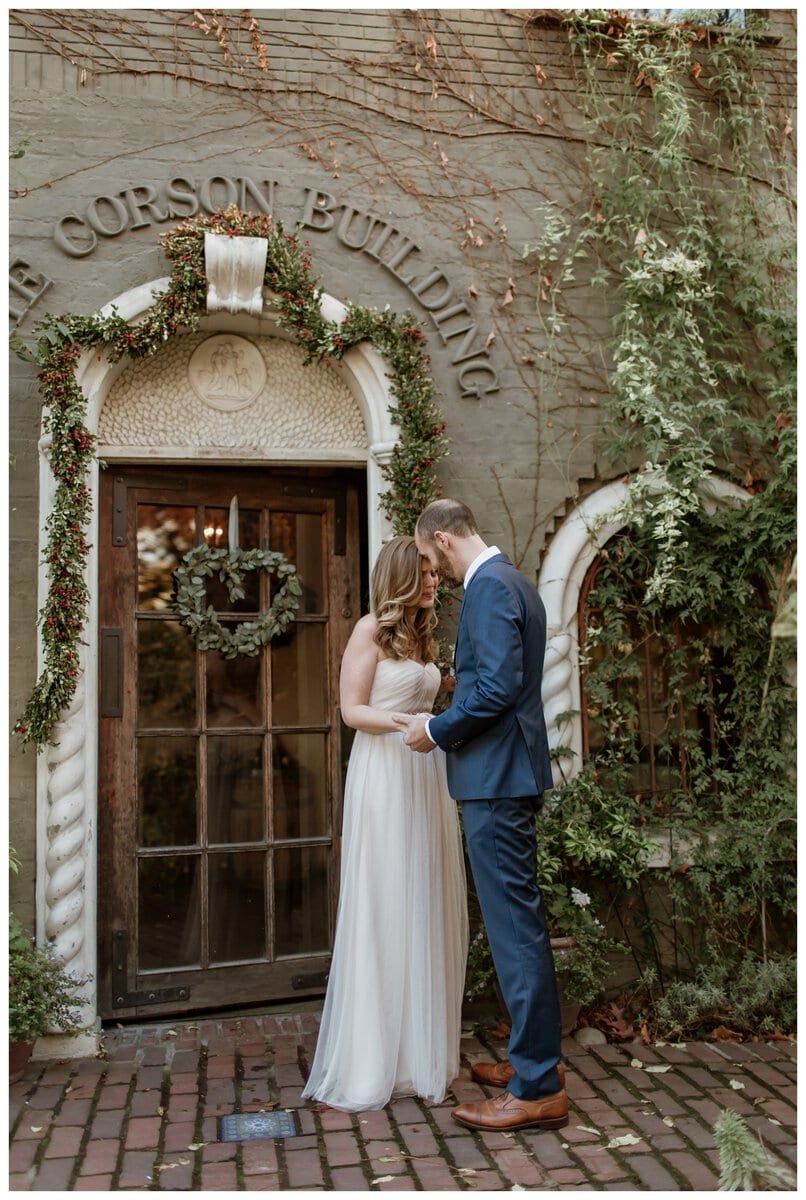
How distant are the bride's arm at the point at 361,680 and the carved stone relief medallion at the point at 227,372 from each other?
5.49ft

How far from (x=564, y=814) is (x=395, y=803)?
46.9 inches

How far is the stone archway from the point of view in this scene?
14.8 ft

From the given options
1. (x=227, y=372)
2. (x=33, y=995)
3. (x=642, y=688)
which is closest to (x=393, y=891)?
(x=33, y=995)

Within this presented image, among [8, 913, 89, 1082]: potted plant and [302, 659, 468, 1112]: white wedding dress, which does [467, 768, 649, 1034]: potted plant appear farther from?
[8, 913, 89, 1082]: potted plant

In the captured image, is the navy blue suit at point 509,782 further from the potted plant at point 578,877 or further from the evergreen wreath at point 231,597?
the evergreen wreath at point 231,597

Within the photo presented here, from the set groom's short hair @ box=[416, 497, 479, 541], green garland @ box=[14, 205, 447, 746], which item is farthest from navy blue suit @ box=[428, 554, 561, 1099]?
green garland @ box=[14, 205, 447, 746]

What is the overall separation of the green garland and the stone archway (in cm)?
7

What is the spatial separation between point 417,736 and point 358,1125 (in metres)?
1.41

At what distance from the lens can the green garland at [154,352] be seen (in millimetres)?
4508

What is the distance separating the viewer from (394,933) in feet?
12.9

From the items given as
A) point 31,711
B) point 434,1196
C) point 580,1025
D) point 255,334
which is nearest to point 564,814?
point 580,1025

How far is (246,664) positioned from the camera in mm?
5148

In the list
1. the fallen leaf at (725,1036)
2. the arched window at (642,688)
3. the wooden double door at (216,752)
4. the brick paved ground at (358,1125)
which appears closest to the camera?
the brick paved ground at (358,1125)

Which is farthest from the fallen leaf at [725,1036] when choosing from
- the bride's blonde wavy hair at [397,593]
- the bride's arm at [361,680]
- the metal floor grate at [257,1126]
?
the bride's blonde wavy hair at [397,593]
